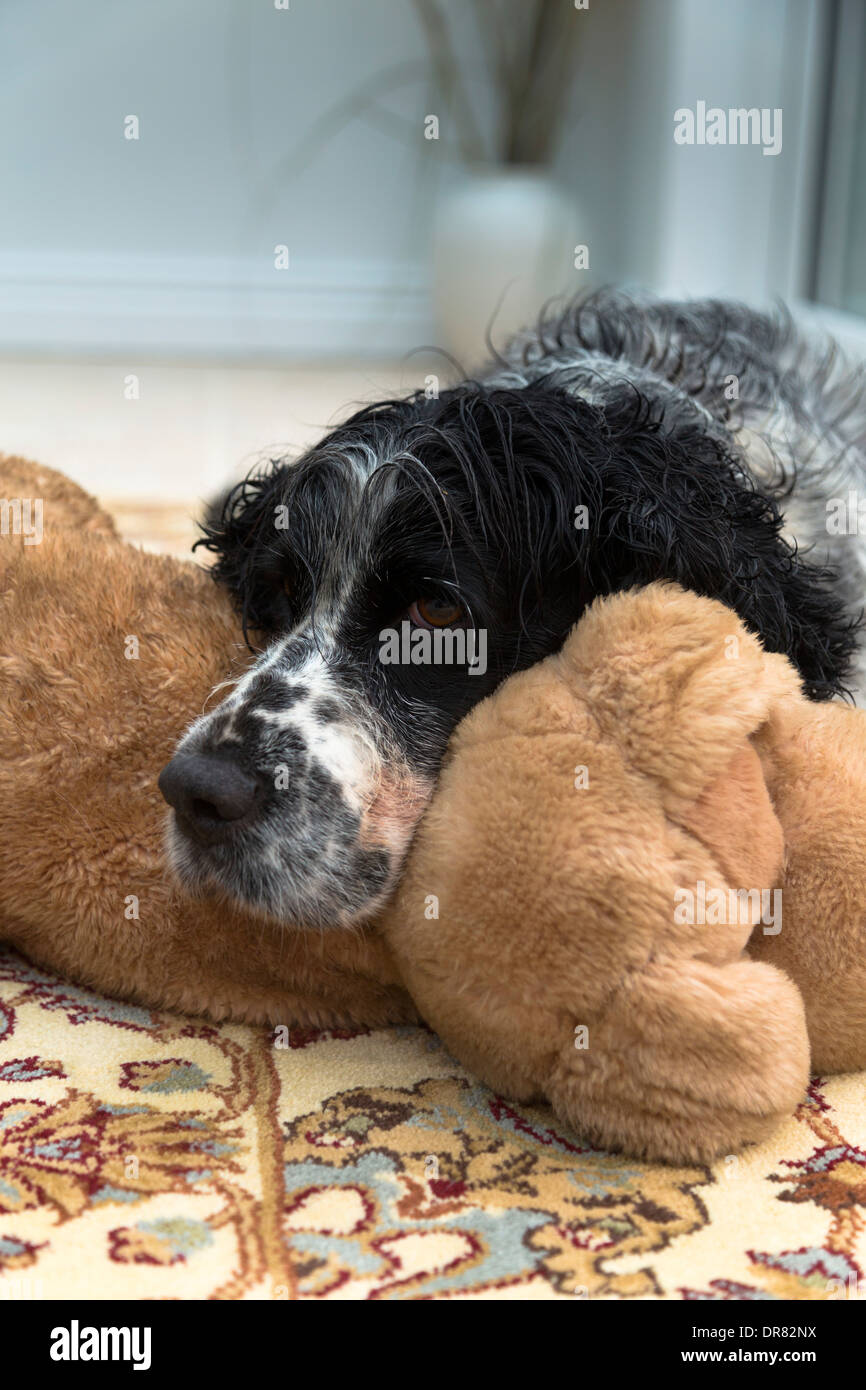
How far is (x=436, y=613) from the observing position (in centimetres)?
177

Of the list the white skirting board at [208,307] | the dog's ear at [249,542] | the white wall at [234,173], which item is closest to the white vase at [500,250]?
the white wall at [234,173]

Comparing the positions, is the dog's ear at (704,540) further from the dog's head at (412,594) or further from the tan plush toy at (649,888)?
the tan plush toy at (649,888)

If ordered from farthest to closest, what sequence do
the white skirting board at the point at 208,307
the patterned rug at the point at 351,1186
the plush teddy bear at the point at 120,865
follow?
the white skirting board at the point at 208,307, the plush teddy bear at the point at 120,865, the patterned rug at the point at 351,1186

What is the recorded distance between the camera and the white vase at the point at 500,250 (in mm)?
7148

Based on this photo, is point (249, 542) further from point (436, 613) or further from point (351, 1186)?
point (351, 1186)

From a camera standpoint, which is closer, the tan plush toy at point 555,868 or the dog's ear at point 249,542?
the tan plush toy at point 555,868

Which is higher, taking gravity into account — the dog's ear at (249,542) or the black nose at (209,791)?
the dog's ear at (249,542)

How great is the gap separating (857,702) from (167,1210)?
1.37 metres

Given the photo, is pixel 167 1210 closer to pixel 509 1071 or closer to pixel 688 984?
pixel 509 1071

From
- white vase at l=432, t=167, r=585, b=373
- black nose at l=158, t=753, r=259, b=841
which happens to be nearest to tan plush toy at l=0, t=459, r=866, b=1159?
black nose at l=158, t=753, r=259, b=841

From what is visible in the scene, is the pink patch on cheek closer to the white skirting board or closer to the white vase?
the white vase

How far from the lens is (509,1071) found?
1508 mm

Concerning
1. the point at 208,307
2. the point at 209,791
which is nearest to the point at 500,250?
the point at 208,307

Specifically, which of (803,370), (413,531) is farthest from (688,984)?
(803,370)
